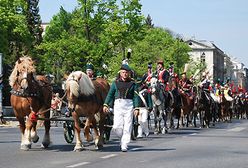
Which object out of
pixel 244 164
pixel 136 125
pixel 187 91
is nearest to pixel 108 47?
pixel 187 91

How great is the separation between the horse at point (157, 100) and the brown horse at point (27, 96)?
23.3ft

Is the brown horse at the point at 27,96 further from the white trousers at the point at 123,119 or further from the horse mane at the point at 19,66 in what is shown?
the white trousers at the point at 123,119

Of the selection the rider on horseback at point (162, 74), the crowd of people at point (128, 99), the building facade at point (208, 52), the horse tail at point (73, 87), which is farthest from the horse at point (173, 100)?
the building facade at point (208, 52)

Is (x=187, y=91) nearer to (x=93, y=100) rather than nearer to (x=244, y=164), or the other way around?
(x=93, y=100)

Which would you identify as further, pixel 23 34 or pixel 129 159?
pixel 23 34

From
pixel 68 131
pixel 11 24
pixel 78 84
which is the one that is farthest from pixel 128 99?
pixel 11 24

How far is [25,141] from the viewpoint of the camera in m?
14.0

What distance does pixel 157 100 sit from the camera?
A: 2186cm

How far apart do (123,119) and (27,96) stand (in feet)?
7.27

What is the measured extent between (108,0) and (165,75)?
32.2 metres

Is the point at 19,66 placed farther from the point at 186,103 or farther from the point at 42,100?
the point at 186,103

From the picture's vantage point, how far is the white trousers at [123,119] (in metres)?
13.7

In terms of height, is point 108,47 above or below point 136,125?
above

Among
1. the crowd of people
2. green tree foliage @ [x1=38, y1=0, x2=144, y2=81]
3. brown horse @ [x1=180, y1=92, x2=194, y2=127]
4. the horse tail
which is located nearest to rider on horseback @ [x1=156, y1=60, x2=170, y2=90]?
the crowd of people
